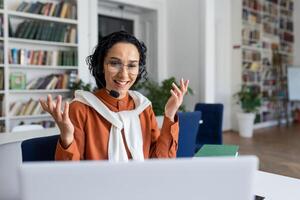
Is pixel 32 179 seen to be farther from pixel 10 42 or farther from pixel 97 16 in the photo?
pixel 97 16

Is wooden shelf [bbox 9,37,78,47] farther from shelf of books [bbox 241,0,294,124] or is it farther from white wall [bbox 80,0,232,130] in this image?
shelf of books [bbox 241,0,294,124]

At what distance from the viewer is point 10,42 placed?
12.8ft

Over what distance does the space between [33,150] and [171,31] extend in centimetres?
451

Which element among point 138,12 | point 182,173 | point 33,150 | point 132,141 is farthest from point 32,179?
point 138,12

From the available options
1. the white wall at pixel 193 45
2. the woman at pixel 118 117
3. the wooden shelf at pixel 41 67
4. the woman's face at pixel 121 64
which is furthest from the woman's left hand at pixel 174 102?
the white wall at pixel 193 45

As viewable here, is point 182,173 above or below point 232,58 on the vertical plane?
below

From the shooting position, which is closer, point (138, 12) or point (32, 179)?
point (32, 179)

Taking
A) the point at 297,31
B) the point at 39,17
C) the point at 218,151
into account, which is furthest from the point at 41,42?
the point at 297,31

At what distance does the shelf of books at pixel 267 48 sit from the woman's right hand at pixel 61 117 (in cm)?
631

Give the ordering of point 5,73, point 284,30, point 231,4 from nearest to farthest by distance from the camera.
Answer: point 5,73, point 231,4, point 284,30

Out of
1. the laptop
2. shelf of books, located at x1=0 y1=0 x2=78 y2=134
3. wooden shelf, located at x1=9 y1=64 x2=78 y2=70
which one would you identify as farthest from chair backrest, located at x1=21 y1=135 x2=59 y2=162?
wooden shelf, located at x1=9 y1=64 x2=78 y2=70

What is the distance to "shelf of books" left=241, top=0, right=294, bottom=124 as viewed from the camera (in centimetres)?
690

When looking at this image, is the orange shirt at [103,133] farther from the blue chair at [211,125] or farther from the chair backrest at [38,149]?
the blue chair at [211,125]

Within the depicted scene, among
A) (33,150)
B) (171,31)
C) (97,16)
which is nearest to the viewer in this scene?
(33,150)
